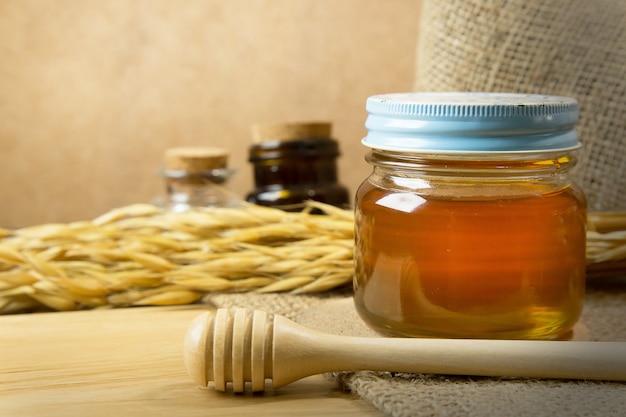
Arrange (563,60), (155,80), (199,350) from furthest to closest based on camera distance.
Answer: (155,80), (563,60), (199,350)

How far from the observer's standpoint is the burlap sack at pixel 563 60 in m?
0.78

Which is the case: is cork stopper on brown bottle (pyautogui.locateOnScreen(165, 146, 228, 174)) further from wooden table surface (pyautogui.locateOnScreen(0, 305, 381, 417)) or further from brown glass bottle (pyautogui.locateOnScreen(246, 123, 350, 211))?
wooden table surface (pyautogui.locateOnScreen(0, 305, 381, 417))

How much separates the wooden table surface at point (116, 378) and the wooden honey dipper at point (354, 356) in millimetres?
18

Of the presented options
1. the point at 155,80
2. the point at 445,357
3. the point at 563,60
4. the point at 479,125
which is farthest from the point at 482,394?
the point at 155,80

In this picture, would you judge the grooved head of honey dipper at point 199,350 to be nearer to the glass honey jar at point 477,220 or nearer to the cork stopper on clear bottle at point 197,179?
the glass honey jar at point 477,220

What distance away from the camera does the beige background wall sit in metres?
1.13

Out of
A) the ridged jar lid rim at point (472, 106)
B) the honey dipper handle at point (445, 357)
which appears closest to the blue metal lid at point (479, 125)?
the ridged jar lid rim at point (472, 106)

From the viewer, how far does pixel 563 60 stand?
0.79m

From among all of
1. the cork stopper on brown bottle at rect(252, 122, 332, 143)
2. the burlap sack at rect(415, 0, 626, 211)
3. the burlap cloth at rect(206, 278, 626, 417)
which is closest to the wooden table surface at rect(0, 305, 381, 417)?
the burlap cloth at rect(206, 278, 626, 417)

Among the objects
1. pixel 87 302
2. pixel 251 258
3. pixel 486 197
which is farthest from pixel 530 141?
pixel 87 302

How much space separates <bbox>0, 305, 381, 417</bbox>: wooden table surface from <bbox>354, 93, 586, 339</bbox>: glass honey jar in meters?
0.09

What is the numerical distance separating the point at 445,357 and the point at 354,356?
0.18ft

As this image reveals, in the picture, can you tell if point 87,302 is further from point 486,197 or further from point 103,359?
point 486,197

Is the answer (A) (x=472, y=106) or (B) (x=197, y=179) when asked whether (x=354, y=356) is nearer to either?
(A) (x=472, y=106)
